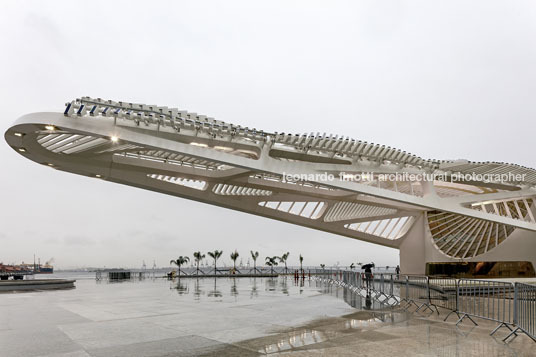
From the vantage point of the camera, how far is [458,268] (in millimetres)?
32594

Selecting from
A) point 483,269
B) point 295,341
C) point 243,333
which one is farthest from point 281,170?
point 483,269

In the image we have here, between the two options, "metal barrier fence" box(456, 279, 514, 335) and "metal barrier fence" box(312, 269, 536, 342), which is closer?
"metal barrier fence" box(312, 269, 536, 342)

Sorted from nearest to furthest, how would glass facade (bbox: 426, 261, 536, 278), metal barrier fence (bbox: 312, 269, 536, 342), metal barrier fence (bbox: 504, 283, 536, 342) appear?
metal barrier fence (bbox: 504, 283, 536, 342) < metal barrier fence (bbox: 312, 269, 536, 342) < glass facade (bbox: 426, 261, 536, 278)

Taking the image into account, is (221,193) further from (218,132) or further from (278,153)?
(218,132)

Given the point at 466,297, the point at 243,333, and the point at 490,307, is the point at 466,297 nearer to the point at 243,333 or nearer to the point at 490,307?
the point at 490,307

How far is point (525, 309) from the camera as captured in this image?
26.7 feet

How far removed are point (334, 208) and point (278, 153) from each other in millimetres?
16121

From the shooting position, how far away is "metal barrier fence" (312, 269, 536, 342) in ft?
26.8

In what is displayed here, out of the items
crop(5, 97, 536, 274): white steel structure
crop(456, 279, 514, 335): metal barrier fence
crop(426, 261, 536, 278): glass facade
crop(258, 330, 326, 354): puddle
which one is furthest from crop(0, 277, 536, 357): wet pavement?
crop(426, 261, 536, 278): glass facade

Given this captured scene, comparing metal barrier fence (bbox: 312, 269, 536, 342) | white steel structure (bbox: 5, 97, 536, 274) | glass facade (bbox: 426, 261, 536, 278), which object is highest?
white steel structure (bbox: 5, 97, 536, 274)

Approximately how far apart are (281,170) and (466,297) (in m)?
9.60

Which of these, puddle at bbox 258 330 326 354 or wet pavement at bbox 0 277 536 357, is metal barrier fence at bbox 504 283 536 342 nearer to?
wet pavement at bbox 0 277 536 357

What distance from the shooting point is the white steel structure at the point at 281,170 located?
15.4 metres

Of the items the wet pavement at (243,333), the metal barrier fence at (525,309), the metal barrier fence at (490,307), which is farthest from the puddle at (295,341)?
the metal barrier fence at (525,309)
